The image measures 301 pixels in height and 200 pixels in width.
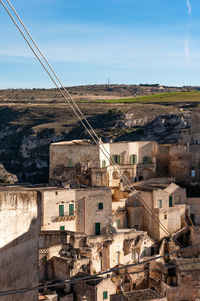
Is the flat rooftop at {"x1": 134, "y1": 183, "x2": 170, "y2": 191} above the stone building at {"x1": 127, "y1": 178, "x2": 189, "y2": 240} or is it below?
above

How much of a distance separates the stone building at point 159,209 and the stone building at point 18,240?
91.1 feet

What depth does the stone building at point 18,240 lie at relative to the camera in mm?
6547

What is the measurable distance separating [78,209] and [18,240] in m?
25.9

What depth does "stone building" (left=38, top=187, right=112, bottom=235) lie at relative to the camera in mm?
31406

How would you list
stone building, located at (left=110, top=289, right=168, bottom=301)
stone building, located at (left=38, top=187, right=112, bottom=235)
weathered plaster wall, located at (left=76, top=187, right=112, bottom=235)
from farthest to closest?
weathered plaster wall, located at (left=76, top=187, right=112, bottom=235) < stone building, located at (left=38, top=187, right=112, bottom=235) < stone building, located at (left=110, top=289, right=168, bottom=301)

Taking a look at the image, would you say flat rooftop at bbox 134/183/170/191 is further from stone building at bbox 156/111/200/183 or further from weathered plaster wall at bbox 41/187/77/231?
weathered plaster wall at bbox 41/187/77/231

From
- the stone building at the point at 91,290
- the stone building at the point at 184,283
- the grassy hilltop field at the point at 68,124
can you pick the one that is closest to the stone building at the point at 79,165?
the stone building at the point at 184,283

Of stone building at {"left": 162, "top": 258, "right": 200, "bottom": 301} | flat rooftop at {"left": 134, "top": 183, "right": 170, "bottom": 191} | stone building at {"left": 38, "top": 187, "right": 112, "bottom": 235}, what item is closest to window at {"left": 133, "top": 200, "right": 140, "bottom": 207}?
flat rooftop at {"left": 134, "top": 183, "right": 170, "bottom": 191}

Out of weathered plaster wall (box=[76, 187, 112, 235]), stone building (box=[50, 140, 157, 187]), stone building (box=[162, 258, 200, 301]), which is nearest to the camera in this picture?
stone building (box=[162, 258, 200, 301])

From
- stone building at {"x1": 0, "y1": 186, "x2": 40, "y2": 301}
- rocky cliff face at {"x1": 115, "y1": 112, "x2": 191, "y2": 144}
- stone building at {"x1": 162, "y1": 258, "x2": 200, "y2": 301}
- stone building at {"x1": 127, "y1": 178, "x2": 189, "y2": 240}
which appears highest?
rocky cliff face at {"x1": 115, "y1": 112, "x2": 191, "y2": 144}

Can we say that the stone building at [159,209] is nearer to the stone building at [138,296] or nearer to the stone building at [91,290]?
the stone building at [138,296]

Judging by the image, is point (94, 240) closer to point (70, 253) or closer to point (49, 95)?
point (70, 253)

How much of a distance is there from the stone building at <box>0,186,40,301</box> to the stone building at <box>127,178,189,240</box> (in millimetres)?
27755

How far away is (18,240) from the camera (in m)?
6.87
